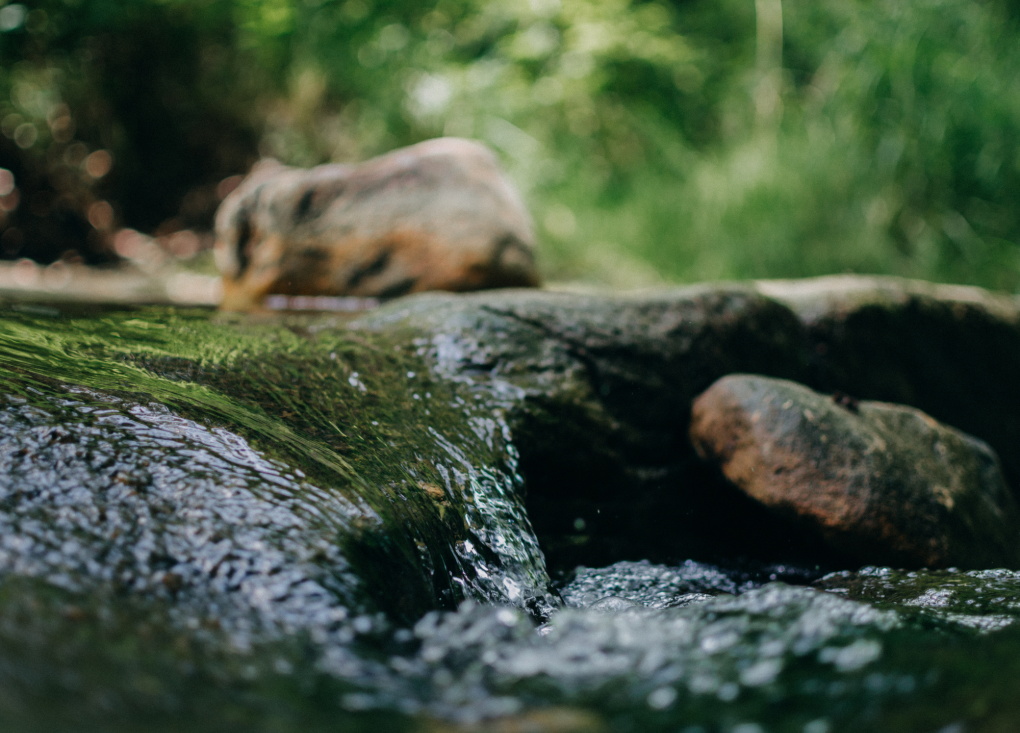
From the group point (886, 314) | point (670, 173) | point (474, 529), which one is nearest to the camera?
point (474, 529)

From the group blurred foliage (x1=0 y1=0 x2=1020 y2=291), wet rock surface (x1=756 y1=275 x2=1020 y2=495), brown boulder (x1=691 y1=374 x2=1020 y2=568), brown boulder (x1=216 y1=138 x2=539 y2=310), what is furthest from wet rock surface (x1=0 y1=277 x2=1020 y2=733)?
blurred foliage (x1=0 y1=0 x2=1020 y2=291)

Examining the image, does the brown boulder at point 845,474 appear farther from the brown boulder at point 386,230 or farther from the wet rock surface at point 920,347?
the brown boulder at point 386,230

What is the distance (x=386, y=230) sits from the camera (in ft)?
12.9

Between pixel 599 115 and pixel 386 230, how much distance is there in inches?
194

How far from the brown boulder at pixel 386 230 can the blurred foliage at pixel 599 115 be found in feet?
5.89

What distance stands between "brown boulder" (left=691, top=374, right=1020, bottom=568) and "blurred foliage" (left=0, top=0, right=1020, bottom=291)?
2.71 m

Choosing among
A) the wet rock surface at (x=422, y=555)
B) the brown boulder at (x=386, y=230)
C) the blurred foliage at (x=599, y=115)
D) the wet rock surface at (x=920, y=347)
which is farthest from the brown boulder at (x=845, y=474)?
the blurred foliage at (x=599, y=115)

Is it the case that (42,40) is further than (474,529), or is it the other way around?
(42,40)

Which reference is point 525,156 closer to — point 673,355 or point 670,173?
point 670,173

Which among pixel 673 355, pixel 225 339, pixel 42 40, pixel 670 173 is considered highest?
pixel 42 40

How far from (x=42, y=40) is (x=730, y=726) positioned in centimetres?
847

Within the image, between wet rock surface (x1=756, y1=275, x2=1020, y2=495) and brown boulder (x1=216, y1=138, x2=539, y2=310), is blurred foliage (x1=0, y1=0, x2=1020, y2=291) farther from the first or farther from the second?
brown boulder (x1=216, y1=138, x2=539, y2=310)

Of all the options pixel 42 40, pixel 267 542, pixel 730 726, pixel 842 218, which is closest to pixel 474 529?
pixel 267 542

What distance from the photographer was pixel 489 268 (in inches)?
149
